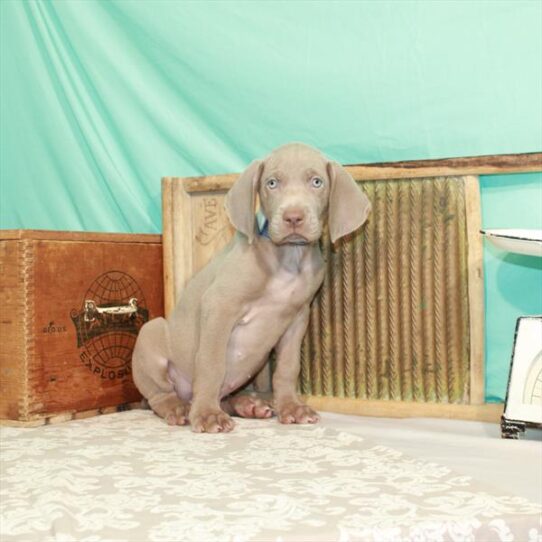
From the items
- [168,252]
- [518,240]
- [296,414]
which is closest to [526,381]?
[518,240]

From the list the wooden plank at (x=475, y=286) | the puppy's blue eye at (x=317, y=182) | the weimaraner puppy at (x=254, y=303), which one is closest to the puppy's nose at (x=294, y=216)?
the weimaraner puppy at (x=254, y=303)

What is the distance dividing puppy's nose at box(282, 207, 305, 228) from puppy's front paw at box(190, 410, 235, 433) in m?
0.60

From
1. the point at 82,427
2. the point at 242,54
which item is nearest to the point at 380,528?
the point at 82,427

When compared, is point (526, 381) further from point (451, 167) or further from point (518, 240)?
point (451, 167)

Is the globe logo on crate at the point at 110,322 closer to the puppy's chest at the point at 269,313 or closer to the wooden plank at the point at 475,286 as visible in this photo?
the puppy's chest at the point at 269,313

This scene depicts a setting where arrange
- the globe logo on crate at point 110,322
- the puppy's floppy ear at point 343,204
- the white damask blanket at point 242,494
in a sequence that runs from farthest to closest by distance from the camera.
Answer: the globe logo on crate at point 110,322 → the puppy's floppy ear at point 343,204 → the white damask blanket at point 242,494

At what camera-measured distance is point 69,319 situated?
8.97ft

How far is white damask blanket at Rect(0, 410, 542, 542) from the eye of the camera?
1484 millimetres

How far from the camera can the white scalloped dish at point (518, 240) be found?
2.27 meters

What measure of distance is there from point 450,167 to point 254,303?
2.45 feet

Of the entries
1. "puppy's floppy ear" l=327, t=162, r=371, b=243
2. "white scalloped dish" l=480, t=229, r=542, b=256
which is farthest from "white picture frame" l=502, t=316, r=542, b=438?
"puppy's floppy ear" l=327, t=162, r=371, b=243

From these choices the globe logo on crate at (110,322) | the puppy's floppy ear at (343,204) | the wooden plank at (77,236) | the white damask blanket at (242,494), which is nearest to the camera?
the white damask blanket at (242,494)

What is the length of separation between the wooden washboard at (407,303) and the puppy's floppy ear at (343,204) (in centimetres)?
25

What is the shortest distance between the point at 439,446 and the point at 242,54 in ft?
5.23
